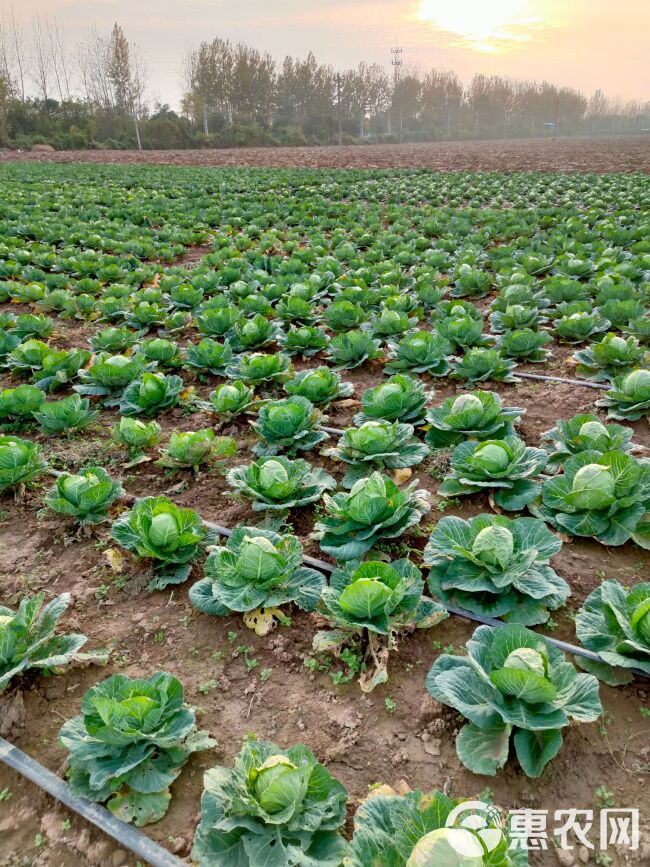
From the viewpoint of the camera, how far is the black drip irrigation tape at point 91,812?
6.40ft

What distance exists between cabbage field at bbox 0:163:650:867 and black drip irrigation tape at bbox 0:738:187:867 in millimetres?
44

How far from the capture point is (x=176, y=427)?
5074 mm

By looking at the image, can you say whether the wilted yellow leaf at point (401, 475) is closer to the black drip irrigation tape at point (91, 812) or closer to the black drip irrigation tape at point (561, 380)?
the black drip irrigation tape at point (561, 380)

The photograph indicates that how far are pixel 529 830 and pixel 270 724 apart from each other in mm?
1052

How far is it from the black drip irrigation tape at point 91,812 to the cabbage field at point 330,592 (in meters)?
0.04

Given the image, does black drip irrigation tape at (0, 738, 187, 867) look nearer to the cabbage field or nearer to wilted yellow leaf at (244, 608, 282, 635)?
the cabbage field

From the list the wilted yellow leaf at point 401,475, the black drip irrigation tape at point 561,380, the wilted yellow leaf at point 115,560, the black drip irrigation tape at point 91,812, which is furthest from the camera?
the black drip irrigation tape at point 561,380

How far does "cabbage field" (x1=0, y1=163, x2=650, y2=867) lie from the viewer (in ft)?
6.77

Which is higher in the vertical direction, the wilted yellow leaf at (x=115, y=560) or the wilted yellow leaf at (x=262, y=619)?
the wilted yellow leaf at (x=115, y=560)

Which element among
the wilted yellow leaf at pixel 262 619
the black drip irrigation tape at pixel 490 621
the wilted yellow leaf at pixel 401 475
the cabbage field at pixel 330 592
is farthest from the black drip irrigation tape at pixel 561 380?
the wilted yellow leaf at pixel 262 619

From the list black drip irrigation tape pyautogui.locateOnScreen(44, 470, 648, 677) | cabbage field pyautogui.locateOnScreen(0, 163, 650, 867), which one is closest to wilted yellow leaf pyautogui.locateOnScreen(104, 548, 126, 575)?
cabbage field pyautogui.locateOnScreen(0, 163, 650, 867)

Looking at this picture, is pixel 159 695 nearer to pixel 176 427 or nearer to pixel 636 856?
pixel 636 856

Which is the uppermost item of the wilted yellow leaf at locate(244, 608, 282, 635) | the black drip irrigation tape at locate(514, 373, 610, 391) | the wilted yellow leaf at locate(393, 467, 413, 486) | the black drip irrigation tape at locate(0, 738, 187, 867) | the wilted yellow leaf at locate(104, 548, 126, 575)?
the black drip irrigation tape at locate(514, 373, 610, 391)

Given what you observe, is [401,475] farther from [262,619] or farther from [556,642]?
[556,642]
